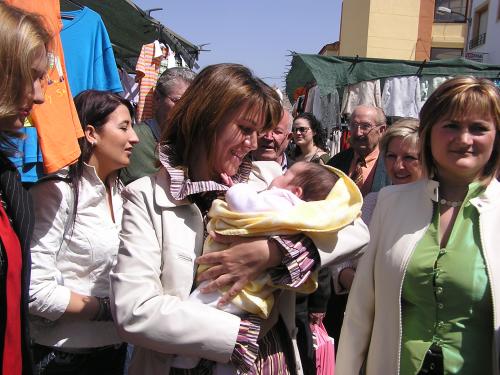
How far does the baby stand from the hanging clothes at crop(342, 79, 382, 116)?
20.5 ft

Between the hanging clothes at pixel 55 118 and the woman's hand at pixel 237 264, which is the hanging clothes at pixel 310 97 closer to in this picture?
the hanging clothes at pixel 55 118

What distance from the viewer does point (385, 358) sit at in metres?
2.15

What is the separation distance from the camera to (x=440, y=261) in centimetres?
208

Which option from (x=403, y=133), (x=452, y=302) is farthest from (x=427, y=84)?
(x=452, y=302)

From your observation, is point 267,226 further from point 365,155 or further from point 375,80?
point 375,80

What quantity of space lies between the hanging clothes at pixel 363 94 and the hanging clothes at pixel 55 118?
6.05 metres

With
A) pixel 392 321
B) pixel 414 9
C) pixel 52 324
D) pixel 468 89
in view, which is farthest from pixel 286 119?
pixel 414 9

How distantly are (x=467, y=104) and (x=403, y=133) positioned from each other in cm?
114

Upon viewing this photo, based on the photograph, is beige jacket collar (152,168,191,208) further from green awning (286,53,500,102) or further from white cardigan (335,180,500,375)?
green awning (286,53,500,102)

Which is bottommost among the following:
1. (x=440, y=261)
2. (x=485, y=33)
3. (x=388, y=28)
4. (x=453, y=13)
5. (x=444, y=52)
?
(x=440, y=261)

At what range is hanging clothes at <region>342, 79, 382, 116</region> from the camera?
7734 mm

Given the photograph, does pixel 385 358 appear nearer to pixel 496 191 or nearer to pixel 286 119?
pixel 496 191

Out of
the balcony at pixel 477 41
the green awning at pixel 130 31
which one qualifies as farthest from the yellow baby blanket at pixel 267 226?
the balcony at pixel 477 41

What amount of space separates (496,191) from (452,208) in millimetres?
Answer: 204
